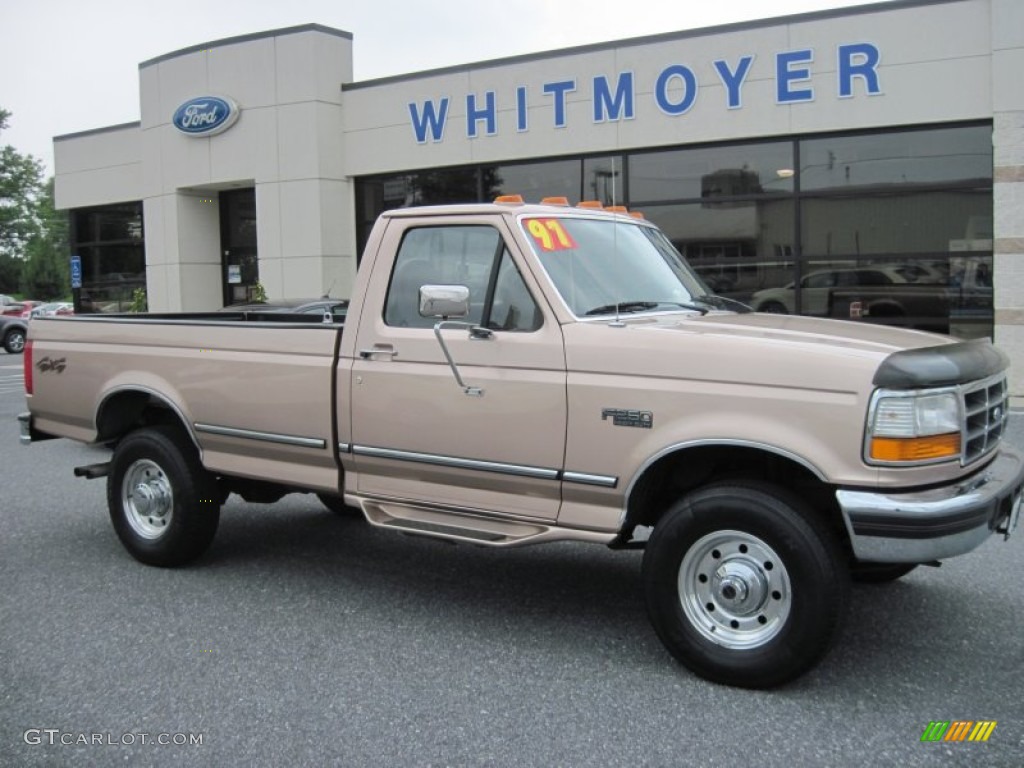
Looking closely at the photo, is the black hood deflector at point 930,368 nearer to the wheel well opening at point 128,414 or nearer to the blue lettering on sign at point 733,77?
the wheel well opening at point 128,414

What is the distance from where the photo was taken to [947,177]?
46.6ft

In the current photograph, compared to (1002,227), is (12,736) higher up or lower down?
lower down

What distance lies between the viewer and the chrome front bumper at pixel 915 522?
3783 mm

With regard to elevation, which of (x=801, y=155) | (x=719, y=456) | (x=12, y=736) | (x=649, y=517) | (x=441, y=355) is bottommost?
(x=12, y=736)

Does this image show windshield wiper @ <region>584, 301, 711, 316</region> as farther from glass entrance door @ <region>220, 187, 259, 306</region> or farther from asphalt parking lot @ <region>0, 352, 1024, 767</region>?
glass entrance door @ <region>220, 187, 259, 306</region>

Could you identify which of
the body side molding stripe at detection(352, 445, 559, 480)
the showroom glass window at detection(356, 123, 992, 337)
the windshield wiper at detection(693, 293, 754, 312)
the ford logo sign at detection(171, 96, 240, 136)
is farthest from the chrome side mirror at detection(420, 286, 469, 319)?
the ford logo sign at detection(171, 96, 240, 136)

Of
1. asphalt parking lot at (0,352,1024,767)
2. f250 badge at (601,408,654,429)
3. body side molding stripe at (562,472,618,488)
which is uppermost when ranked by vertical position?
f250 badge at (601,408,654,429)

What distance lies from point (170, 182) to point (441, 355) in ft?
59.9

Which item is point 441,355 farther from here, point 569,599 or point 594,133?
point 594,133

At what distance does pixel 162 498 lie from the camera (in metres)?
6.08

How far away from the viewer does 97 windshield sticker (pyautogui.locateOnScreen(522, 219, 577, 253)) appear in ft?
15.8

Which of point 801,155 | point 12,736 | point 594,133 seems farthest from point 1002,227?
point 12,736

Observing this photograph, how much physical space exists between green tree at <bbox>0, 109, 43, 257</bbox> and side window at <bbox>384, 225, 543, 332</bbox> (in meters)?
68.8

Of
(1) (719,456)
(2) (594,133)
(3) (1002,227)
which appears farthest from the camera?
(2) (594,133)
